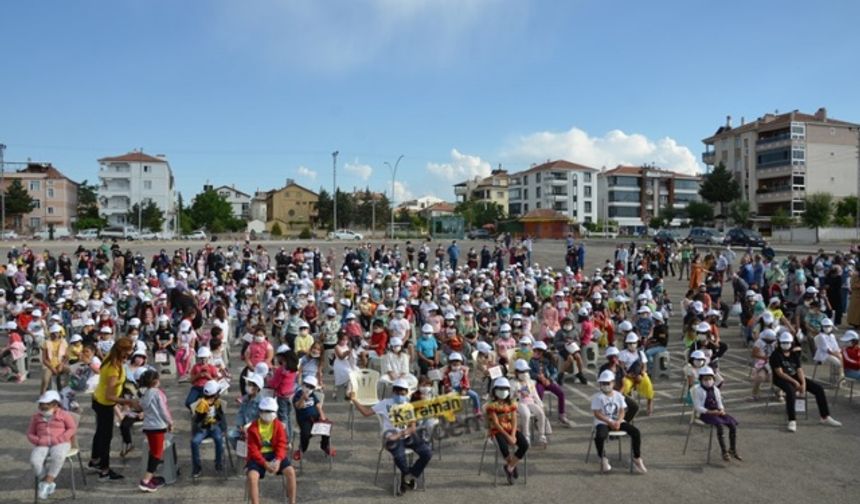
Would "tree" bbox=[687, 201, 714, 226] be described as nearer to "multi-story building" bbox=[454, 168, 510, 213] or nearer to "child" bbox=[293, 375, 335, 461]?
"multi-story building" bbox=[454, 168, 510, 213]

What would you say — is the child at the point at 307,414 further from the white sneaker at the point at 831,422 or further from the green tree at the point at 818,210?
the green tree at the point at 818,210

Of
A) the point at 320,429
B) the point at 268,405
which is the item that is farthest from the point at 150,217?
the point at 268,405

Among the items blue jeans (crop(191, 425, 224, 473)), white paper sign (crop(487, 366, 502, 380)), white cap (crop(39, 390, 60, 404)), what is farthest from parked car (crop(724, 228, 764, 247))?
white cap (crop(39, 390, 60, 404))

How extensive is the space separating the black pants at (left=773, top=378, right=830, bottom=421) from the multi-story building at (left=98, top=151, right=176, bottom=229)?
90541mm

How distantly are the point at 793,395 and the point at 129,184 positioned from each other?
9550cm

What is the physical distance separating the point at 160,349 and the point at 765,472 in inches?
412

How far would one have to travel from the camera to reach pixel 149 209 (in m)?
83.0

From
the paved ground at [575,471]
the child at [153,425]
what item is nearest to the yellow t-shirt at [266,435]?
the paved ground at [575,471]

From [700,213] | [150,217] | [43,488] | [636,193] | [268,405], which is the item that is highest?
[636,193]

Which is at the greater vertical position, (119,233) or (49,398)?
(119,233)

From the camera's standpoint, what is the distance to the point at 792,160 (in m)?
74.6

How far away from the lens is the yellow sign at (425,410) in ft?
26.0

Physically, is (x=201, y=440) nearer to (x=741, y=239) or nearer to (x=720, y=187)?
(x=741, y=239)

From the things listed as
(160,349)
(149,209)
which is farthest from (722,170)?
(160,349)
